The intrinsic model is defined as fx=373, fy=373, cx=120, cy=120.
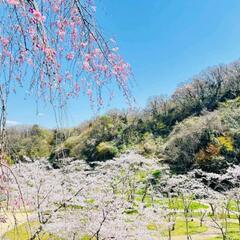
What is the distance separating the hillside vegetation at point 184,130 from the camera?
28125 mm

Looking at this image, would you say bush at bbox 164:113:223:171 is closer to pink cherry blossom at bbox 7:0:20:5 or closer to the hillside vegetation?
the hillside vegetation

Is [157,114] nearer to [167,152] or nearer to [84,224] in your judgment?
[167,152]

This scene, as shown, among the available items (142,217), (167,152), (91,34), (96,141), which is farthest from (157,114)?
(91,34)

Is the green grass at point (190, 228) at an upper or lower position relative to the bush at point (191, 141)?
lower

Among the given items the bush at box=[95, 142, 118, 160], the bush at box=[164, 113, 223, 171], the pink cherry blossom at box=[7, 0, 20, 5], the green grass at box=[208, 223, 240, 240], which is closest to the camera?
the pink cherry blossom at box=[7, 0, 20, 5]

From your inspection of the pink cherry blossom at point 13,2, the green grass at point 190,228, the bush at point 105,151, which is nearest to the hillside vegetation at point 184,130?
the bush at point 105,151

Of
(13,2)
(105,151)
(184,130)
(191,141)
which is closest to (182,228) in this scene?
(191,141)

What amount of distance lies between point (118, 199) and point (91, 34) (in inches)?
528

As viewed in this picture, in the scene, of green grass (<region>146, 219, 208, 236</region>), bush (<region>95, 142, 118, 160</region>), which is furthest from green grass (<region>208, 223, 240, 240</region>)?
bush (<region>95, 142, 118, 160</region>)

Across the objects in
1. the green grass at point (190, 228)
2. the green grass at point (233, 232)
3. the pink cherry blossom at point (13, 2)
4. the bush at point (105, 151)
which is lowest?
the green grass at point (190, 228)

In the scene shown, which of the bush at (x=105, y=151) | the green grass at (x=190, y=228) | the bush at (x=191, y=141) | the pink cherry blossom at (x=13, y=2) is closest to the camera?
the pink cherry blossom at (x=13, y=2)

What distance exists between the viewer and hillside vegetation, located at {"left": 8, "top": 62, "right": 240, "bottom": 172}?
2812 cm

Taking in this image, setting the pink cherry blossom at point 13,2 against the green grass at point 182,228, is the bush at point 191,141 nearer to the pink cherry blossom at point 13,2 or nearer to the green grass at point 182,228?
the green grass at point 182,228

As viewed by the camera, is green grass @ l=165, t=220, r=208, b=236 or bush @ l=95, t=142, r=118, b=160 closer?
green grass @ l=165, t=220, r=208, b=236
